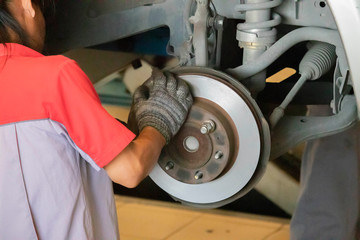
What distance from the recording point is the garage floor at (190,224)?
78.9 inches

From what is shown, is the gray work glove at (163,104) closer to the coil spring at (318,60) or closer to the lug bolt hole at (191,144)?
the lug bolt hole at (191,144)

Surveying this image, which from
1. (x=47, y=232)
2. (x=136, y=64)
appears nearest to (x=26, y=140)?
(x=47, y=232)

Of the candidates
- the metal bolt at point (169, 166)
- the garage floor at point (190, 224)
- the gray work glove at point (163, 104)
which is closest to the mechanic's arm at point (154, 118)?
the gray work glove at point (163, 104)

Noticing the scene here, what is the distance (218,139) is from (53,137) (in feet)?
1.10

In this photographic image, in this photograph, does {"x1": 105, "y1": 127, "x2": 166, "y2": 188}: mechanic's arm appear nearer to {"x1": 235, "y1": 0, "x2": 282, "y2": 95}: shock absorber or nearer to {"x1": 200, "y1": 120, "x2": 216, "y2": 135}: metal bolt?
{"x1": 200, "y1": 120, "x2": 216, "y2": 135}: metal bolt

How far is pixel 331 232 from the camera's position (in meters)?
1.81

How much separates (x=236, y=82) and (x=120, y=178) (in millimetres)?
314

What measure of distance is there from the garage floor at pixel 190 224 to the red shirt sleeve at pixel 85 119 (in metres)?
1.06

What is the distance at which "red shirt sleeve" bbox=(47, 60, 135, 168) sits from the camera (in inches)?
37.9

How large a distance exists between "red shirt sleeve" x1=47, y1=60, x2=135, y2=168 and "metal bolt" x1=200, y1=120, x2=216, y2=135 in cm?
22

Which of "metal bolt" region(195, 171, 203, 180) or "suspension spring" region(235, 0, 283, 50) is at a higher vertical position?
"suspension spring" region(235, 0, 283, 50)

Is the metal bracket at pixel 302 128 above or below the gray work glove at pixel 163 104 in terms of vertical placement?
below

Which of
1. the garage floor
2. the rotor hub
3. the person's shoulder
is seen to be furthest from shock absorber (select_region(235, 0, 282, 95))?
the garage floor

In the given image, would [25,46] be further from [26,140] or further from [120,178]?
[120,178]
